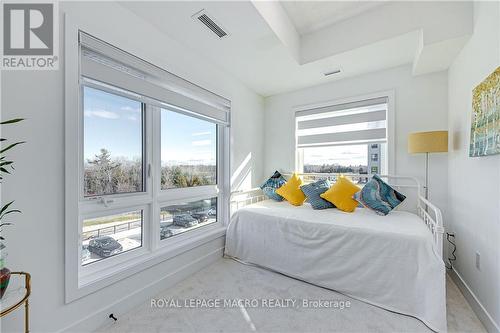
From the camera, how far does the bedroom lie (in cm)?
132

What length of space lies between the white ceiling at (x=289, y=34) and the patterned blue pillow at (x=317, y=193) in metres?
1.48

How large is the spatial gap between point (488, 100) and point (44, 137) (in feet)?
9.59

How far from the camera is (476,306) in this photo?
1.63 meters

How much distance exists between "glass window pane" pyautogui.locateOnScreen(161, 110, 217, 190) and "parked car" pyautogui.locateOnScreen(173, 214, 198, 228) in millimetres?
345

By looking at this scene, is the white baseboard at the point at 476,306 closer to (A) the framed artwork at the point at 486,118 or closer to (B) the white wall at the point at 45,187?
(A) the framed artwork at the point at 486,118

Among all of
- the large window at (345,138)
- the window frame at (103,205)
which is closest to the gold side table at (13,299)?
the window frame at (103,205)

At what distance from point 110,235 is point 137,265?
33 cm

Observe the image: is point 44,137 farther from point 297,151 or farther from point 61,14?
point 297,151

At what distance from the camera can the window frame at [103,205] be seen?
4.51 ft

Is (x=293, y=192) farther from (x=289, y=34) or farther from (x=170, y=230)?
(x=289, y=34)

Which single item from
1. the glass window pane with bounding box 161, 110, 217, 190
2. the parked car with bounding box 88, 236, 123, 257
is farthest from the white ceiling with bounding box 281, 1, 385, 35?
the parked car with bounding box 88, 236, 123, 257

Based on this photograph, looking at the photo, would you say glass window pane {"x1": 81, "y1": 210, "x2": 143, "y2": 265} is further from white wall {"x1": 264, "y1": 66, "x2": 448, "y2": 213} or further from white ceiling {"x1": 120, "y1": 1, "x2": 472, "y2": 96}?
white wall {"x1": 264, "y1": 66, "x2": 448, "y2": 213}

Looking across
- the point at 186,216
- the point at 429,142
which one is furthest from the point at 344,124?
the point at 186,216

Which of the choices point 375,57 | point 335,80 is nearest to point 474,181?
point 375,57
